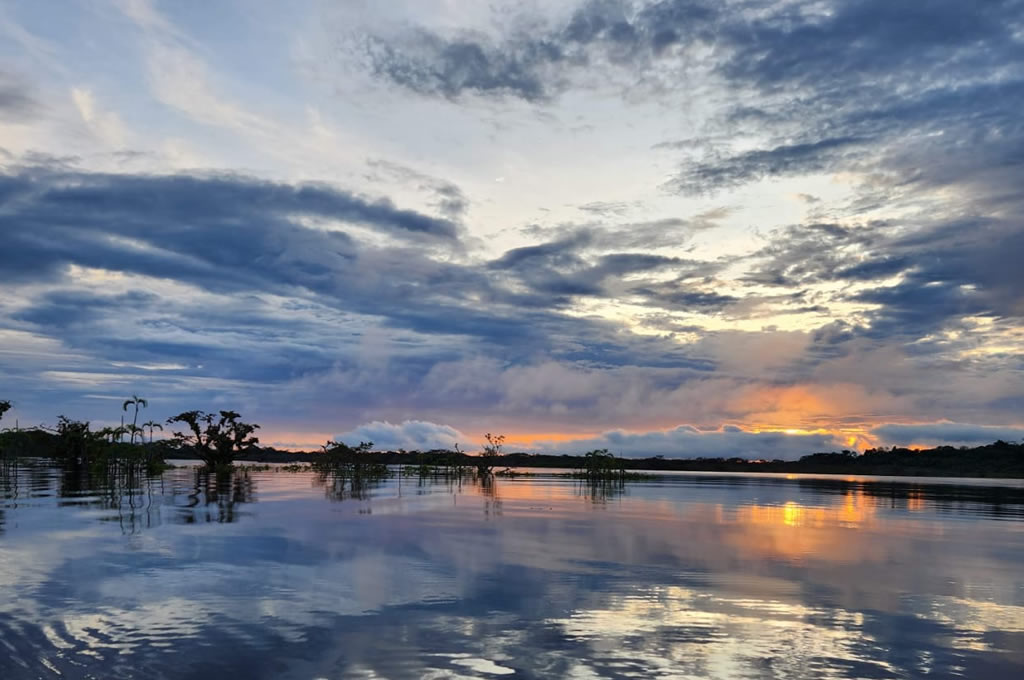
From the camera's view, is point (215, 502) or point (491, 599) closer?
point (491, 599)

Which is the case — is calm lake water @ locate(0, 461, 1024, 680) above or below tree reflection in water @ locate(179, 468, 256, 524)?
above

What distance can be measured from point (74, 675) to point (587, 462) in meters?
66.1

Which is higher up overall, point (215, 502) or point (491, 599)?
point (491, 599)

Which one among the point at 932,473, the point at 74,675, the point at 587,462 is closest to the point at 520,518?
the point at 74,675

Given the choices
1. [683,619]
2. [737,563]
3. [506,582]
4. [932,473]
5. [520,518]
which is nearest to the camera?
[683,619]

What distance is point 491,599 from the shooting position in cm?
1345

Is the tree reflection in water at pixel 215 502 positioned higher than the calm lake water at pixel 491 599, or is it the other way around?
the calm lake water at pixel 491 599

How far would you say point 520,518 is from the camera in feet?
94.9

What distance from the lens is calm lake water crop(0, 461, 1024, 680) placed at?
9695 mm

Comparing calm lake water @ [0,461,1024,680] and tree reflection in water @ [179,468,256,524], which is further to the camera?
tree reflection in water @ [179,468,256,524]

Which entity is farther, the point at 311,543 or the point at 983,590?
the point at 311,543

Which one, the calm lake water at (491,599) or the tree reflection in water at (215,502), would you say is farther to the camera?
the tree reflection in water at (215,502)

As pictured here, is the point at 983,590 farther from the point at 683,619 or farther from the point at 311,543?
the point at 311,543

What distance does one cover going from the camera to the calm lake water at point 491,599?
9695mm
